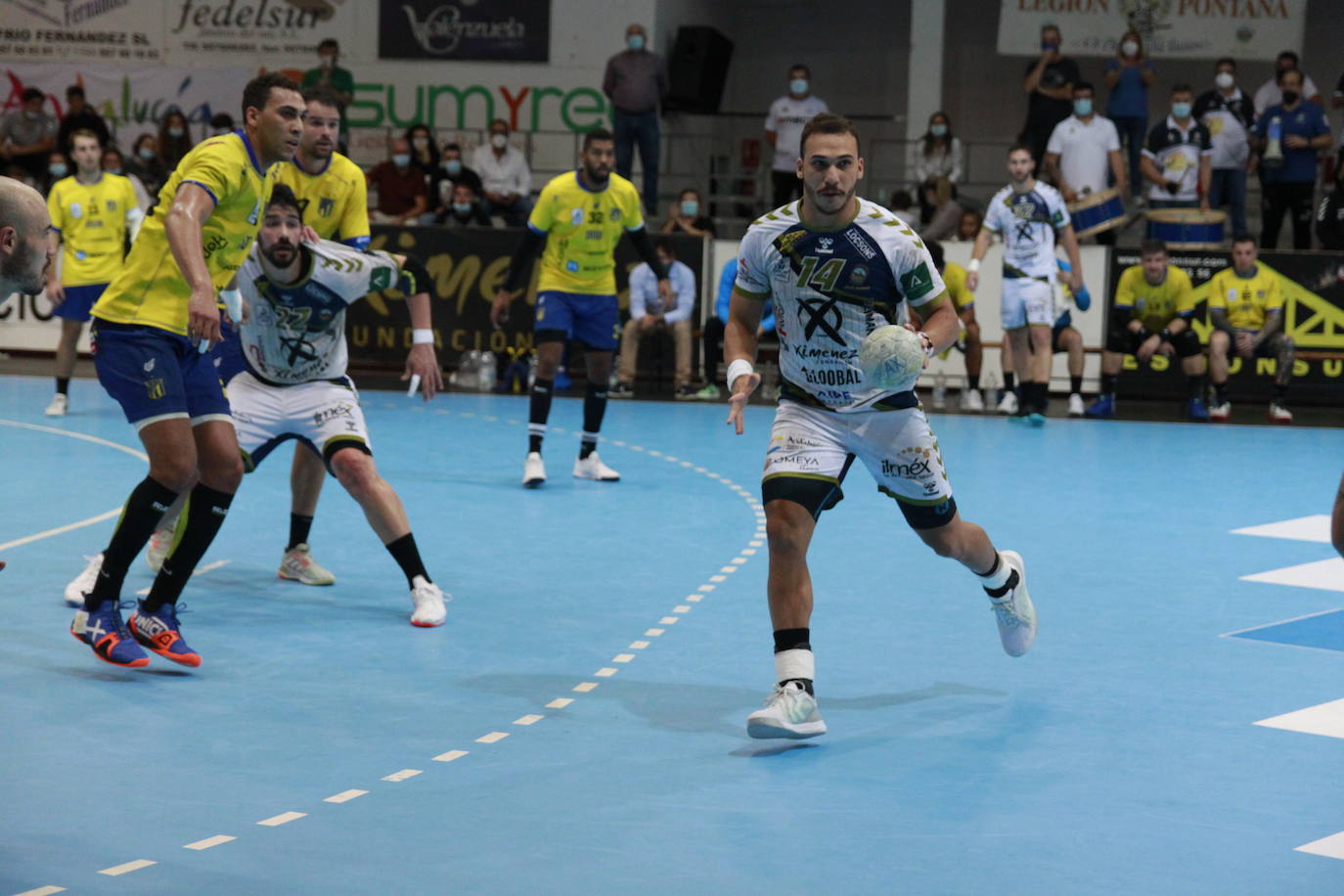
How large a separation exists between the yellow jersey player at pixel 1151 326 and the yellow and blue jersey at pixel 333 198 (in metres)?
10.6

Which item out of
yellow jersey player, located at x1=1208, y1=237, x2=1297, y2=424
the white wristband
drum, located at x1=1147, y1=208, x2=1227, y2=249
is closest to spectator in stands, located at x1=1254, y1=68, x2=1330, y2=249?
drum, located at x1=1147, y1=208, x2=1227, y2=249

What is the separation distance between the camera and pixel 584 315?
11430mm

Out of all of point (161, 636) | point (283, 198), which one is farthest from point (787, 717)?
point (283, 198)

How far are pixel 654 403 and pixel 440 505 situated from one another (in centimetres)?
701

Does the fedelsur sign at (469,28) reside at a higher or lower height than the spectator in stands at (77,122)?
higher

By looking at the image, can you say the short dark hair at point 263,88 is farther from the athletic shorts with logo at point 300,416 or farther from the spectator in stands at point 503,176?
the spectator in stands at point 503,176

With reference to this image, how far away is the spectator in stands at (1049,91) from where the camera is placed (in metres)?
19.6

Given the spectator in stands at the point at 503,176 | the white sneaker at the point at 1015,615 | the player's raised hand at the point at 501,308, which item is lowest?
the white sneaker at the point at 1015,615

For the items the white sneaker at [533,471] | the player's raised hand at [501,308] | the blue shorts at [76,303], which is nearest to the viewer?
the white sneaker at [533,471]

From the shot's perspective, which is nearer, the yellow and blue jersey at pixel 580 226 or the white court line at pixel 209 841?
the white court line at pixel 209 841

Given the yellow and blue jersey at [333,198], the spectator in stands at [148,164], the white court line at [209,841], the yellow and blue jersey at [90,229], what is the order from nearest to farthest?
the white court line at [209,841], the yellow and blue jersey at [333,198], the yellow and blue jersey at [90,229], the spectator in stands at [148,164]

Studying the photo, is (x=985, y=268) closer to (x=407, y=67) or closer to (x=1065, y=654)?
(x=407, y=67)

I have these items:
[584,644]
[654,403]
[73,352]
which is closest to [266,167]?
[584,644]

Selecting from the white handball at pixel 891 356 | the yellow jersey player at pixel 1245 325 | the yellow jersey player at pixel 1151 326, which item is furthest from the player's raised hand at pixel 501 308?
the yellow jersey player at pixel 1245 325
